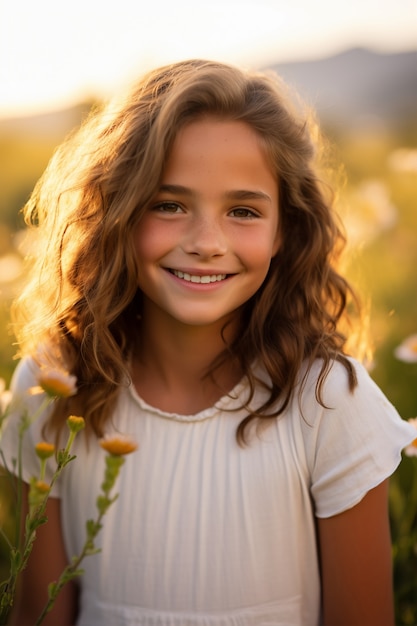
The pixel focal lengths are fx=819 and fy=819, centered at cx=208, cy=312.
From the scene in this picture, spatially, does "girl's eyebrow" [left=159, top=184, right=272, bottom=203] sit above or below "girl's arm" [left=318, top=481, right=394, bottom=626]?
above

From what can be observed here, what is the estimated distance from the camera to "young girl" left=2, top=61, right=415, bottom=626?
160cm

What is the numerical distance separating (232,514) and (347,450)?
27 centimetres

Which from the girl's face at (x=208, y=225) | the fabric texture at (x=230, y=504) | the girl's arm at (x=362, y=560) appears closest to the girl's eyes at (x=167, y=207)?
the girl's face at (x=208, y=225)

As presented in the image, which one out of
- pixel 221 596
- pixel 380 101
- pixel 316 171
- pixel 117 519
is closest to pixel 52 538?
pixel 117 519

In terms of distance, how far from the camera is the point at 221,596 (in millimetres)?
1651

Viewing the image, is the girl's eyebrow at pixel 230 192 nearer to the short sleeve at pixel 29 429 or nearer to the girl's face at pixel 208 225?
the girl's face at pixel 208 225

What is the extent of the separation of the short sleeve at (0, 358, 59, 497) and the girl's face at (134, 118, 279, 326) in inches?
14.3

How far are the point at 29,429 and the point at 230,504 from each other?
1.54ft

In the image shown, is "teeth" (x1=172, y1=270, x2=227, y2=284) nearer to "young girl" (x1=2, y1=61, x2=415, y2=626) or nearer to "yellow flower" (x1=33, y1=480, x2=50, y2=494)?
"young girl" (x1=2, y1=61, x2=415, y2=626)

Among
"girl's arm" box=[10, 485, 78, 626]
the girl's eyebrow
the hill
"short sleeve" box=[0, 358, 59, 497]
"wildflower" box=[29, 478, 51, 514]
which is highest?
the girl's eyebrow

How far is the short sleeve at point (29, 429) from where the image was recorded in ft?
5.83

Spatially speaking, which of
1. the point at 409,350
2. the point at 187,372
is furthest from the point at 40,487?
the point at 409,350

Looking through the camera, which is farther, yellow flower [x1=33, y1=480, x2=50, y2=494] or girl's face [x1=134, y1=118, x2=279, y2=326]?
girl's face [x1=134, y1=118, x2=279, y2=326]

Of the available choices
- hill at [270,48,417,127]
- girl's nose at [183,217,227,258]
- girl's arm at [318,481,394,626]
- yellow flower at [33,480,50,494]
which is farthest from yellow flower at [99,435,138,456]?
hill at [270,48,417,127]
